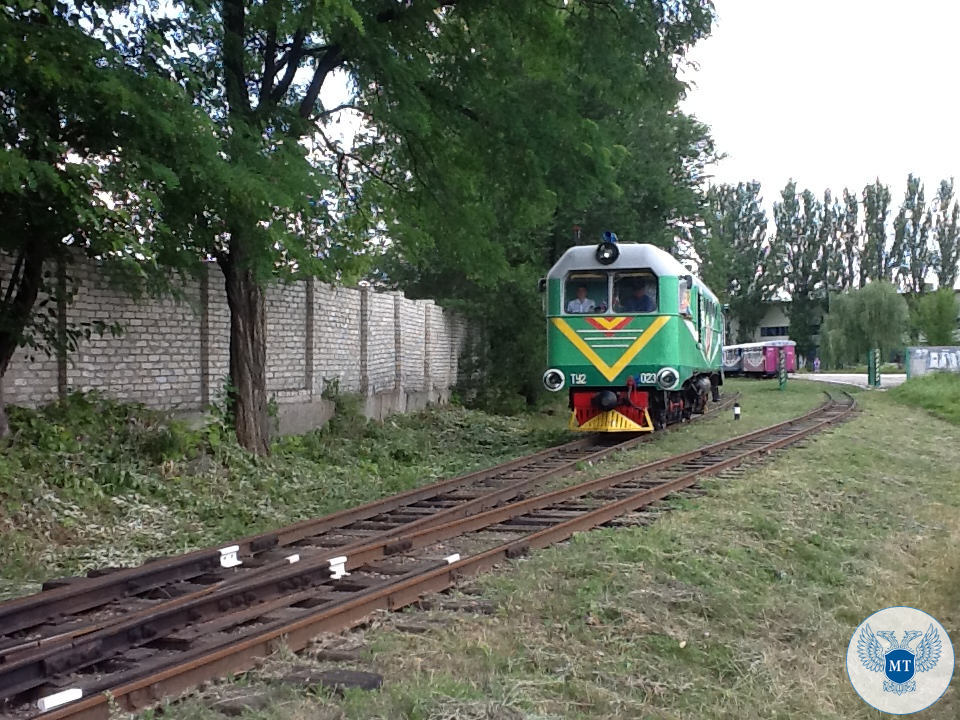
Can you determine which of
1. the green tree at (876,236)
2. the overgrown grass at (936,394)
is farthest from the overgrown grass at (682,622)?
the green tree at (876,236)

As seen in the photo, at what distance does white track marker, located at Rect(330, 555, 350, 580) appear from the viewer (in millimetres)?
6172

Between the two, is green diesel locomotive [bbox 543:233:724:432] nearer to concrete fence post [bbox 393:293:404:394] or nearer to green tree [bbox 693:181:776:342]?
concrete fence post [bbox 393:293:404:394]

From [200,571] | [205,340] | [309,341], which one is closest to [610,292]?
[309,341]

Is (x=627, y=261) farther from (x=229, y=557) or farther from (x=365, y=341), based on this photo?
(x=229, y=557)

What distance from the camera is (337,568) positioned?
244 inches

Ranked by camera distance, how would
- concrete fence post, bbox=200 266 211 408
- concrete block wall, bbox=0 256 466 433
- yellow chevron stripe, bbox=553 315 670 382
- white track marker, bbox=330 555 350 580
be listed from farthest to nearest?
yellow chevron stripe, bbox=553 315 670 382
concrete fence post, bbox=200 266 211 408
concrete block wall, bbox=0 256 466 433
white track marker, bbox=330 555 350 580

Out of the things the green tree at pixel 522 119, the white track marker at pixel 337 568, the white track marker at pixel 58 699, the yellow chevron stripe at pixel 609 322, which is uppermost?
the green tree at pixel 522 119

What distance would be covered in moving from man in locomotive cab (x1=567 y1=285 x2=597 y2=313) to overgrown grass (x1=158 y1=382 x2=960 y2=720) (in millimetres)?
5407

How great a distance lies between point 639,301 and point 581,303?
97 centimetres

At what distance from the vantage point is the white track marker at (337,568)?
20.2 ft

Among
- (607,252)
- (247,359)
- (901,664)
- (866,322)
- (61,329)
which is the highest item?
(607,252)

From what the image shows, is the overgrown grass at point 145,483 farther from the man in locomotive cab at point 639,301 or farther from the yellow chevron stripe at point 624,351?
the man in locomotive cab at point 639,301

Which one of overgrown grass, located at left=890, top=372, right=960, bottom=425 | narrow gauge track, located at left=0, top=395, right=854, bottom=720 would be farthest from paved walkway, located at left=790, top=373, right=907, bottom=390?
narrow gauge track, located at left=0, top=395, right=854, bottom=720

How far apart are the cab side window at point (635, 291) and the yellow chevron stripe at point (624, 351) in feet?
0.96
